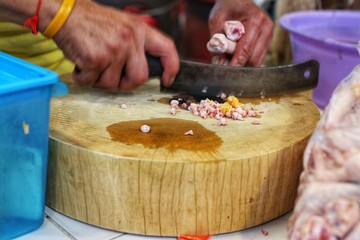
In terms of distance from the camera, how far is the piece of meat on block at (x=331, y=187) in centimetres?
67

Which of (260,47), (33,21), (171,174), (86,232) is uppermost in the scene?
(33,21)

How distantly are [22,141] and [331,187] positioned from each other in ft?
1.53

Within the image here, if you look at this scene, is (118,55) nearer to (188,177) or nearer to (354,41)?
(188,177)

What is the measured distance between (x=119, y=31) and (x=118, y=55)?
0.16 feet

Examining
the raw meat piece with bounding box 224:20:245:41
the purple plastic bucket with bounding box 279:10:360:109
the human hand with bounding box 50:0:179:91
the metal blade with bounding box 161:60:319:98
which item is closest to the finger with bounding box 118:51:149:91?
the human hand with bounding box 50:0:179:91

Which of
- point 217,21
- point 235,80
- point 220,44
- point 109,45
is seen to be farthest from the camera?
point 217,21

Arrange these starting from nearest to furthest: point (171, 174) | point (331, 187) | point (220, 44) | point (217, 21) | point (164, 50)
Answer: point (331, 187), point (171, 174), point (164, 50), point (220, 44), point (217, 21)

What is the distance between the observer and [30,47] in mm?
1357

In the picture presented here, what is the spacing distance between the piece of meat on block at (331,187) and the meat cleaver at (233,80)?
0.42m

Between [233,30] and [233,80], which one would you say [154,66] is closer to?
[233,80]

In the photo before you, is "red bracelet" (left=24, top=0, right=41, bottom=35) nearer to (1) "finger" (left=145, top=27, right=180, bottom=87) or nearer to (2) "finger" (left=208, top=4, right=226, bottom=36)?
(1) "finger" (left=145, top=27, right=180, bottom=87)

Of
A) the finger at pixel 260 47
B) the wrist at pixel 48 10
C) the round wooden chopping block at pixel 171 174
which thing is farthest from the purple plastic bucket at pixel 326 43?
the wrist at pixel 48 10

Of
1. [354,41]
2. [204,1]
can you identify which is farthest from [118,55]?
[204,1]

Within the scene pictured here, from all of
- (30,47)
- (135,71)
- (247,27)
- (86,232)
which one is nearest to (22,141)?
(86,232)
